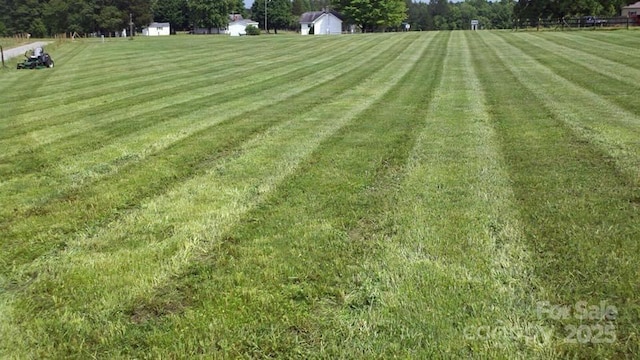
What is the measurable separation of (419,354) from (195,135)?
6.94 m

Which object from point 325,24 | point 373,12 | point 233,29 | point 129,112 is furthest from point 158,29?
point 129,112

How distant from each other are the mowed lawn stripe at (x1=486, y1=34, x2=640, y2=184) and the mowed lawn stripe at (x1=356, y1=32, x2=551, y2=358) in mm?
1661

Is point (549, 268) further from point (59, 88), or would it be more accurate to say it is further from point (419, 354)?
point (59, 88)

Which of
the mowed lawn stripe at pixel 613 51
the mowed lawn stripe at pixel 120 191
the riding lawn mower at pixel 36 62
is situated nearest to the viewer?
the mowed lawn stripe at pixel 120 191

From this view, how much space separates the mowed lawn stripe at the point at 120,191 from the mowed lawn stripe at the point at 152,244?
25 cm

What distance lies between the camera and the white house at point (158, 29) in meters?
109

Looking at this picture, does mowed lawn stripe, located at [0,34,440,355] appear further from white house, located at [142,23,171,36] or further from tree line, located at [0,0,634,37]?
white house, located at [142,23,171,36]

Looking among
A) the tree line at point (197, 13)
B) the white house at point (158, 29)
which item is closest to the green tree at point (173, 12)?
the tree line at point (197, 13)

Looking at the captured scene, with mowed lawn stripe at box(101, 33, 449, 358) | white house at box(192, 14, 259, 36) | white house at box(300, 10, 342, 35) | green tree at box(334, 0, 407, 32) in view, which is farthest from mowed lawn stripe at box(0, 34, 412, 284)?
white house at box(192, 14, 259, 36)

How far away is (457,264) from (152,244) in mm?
2682

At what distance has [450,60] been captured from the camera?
2258 cm

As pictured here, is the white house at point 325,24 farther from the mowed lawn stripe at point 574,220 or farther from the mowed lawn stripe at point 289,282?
the mowed lawn stripe at point 289,282

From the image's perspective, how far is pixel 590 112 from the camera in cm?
980

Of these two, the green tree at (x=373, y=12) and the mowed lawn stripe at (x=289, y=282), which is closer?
the mowed lawn stripe at (x=289, y=282)
